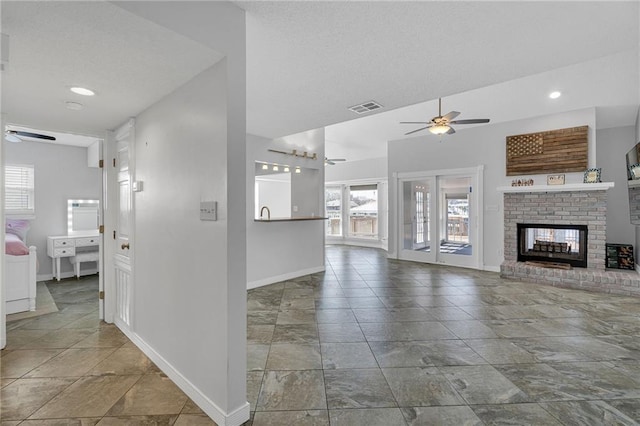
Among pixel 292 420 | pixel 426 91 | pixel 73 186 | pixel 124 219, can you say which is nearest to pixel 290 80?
pixel 426 91

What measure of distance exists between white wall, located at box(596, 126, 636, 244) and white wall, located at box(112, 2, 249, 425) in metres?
7.30

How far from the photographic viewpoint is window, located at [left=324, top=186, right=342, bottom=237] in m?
10.8

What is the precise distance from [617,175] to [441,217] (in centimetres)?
328

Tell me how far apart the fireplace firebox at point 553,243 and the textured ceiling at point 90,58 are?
20.3 feet

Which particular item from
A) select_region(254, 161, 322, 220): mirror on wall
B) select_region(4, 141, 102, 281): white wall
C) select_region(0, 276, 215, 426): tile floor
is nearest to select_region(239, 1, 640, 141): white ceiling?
select_region(254, 161, 322, 220): mirror on wall

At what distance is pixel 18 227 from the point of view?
503cm

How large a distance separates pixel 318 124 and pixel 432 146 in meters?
3.88

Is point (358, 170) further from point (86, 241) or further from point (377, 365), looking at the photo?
point (377, 365)

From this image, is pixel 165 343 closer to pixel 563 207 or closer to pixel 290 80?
pixel 290 80

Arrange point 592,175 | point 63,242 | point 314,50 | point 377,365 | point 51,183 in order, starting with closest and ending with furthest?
point 314,50, point 377,365, point 592,175, point 63,242, point 51,183

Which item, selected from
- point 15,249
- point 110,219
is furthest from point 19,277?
point 110,219

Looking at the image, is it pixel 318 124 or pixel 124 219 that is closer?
pixel 124 219

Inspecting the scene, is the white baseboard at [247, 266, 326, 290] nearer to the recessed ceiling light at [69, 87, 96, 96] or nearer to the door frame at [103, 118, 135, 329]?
the door frame at [103, 118, 135, 329]

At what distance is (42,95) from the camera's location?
7.63 feet
